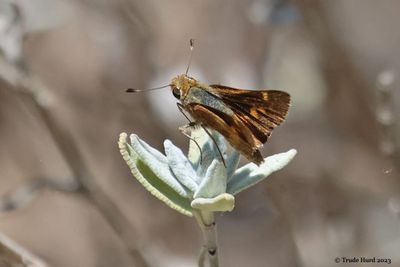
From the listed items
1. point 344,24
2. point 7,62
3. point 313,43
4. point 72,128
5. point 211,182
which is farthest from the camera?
point 72,128

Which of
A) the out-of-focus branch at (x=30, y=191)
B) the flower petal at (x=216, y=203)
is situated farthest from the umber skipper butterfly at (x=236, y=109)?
the out-of-focus branch at (x=30, y=191)

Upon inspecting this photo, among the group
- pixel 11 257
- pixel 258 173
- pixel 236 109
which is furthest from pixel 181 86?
pixel 11 257

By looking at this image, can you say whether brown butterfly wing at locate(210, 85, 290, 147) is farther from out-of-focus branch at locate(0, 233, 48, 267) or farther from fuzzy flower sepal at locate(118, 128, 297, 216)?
out-of-focus branch at locate(0, 233, 48, 267)

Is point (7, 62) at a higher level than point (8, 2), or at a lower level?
lower

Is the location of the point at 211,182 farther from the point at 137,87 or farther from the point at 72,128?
the point at 72,128

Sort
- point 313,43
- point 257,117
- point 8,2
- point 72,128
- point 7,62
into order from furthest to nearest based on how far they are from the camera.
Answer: point 72,128 < point 313,43 < point 8,2 < point 7,62 < point 257,117

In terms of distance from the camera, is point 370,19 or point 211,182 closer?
point 211,182

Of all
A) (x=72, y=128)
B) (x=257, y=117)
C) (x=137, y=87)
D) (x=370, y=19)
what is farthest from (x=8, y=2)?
(x=370, y=19)
